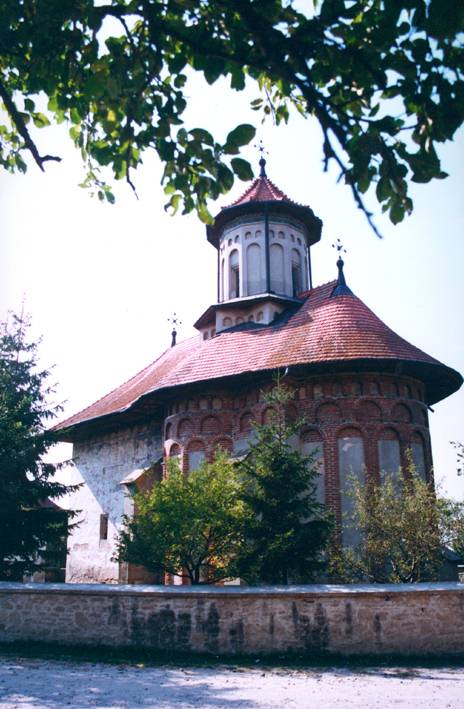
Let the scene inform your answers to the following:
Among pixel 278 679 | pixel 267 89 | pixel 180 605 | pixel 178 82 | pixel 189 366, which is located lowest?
pixel 278 679

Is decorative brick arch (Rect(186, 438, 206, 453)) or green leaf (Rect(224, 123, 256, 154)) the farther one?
decorative brick arch (Rect(186, 438, 206, 453))

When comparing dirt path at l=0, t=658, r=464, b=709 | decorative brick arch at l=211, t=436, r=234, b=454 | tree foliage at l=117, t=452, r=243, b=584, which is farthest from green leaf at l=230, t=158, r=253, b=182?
decorative brick arch at l=211, t=436, r=234, b=454

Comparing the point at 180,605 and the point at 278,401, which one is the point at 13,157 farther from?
the point at 278,401

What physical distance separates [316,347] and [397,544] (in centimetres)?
583

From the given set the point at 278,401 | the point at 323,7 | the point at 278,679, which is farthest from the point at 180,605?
the point at 323,7

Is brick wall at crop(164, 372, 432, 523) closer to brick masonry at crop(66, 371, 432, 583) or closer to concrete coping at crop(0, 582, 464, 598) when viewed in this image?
brick masonry at crop(66, 371, 432, 583)

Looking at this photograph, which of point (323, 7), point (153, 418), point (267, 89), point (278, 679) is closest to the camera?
point (323, 7)

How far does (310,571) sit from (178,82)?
35.1 feet

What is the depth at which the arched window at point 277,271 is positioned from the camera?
24.1 metres

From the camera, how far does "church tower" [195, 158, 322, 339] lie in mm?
23859

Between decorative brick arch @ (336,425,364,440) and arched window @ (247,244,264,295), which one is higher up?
arched window @ (247,244,264,295)

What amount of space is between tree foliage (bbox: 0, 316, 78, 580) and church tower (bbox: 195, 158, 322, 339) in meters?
7.42

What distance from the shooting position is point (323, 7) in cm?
413

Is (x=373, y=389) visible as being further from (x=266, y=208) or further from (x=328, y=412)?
(x=266, y=208)
